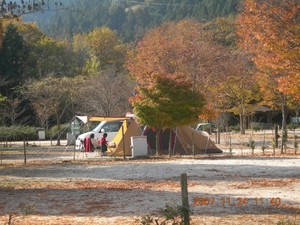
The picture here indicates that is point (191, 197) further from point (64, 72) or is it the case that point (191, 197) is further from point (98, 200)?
point (64, 72)

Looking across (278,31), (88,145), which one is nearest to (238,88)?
(88,145)

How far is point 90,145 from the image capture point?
2633 cm

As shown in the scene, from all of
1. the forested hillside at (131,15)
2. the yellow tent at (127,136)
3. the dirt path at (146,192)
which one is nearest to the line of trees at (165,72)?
the yellow tent at (127,136)

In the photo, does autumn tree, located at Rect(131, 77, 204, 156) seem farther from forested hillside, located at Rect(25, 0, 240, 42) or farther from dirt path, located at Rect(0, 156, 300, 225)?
forested hillside, located at Rect(25, 0, 240, 42)

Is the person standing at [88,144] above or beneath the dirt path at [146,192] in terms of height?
above

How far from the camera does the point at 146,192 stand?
37.3 feet

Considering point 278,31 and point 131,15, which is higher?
point 131,15

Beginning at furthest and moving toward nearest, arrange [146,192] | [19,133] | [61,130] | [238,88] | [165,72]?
[19,133]
[61,130]
[238,88]
[165,72]
[146,192]

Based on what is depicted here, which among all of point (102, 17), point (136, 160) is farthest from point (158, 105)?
point (102, 17)

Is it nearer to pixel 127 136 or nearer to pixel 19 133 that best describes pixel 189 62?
pixel 127 136

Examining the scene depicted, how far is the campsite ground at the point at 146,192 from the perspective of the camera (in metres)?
8.36

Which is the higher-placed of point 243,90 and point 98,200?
point 243,90

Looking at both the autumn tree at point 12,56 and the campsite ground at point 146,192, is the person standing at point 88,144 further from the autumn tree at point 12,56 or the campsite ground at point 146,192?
the autumn tree at point 12,56

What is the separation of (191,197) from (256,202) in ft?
5.38
